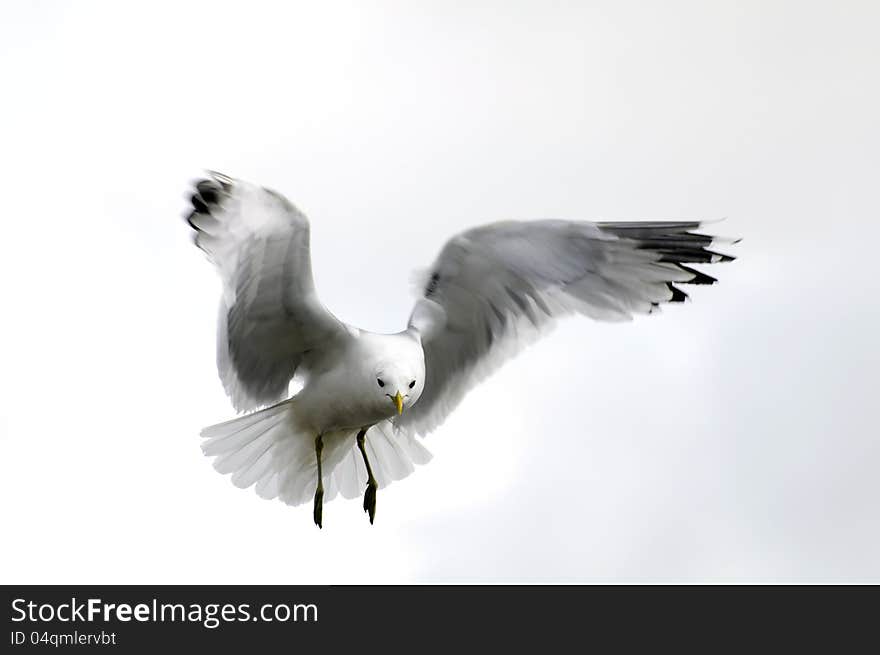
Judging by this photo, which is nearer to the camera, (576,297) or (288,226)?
(288,226)

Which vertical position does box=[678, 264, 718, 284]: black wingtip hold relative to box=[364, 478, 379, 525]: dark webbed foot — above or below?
above

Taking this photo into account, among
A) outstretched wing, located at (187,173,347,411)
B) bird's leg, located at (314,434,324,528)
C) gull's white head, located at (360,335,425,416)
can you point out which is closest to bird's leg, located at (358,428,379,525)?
bird's leg, located at (314,434,324,528)

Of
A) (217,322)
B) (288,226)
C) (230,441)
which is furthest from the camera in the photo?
(230,441)

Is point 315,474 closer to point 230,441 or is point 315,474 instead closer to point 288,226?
point 230,441

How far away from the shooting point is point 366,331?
246 inches

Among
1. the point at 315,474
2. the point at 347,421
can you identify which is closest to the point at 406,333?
the point at 347,421

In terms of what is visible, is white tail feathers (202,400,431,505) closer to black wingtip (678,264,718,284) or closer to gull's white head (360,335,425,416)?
gull's white head (360,335,425,416)

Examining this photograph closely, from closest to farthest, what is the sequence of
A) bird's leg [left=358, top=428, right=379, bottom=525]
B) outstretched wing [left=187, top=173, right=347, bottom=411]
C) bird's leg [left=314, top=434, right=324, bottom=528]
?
outstretched wing [left=187, top=173, right=347, bottom=411], bird's leg [left=314, top=434, right=324, bottom=528], bird's leg [left=358, top=428, right=379, bottom=525]

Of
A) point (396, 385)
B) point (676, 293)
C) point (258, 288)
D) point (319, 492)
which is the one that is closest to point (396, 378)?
point (396, 385)

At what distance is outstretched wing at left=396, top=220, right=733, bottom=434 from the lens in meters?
6.37

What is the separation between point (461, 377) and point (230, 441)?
1037mm

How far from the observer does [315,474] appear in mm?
6820

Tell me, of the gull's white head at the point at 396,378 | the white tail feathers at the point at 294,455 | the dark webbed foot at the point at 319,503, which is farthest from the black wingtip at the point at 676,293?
the dark webbed foot at the point at 319,503

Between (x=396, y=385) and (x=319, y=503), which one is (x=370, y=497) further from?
(x=396, y=385)
